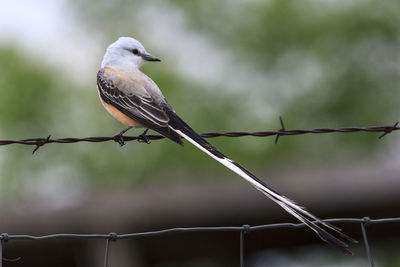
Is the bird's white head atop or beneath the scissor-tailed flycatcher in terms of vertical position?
atop

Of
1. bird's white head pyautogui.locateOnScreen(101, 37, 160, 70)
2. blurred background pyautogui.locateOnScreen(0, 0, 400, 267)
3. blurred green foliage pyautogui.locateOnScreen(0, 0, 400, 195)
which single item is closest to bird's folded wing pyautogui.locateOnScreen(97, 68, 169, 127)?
bird's white head pyautogui.locateOnScreen(101, 37, 160, 70)

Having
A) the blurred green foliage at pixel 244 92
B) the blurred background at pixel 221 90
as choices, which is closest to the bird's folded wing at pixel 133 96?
the blurred background at pixel 221 90

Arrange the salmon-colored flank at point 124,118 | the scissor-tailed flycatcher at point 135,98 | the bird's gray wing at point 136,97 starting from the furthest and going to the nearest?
the salmon-colored flank at point 124,118, the bird's gray wing at point 136,97, the scissor-tailed flycatcher at point 135,98

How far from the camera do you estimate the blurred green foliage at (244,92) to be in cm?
2316

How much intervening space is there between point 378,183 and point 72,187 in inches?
585

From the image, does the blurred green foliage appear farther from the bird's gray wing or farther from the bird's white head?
the bird's gray wing

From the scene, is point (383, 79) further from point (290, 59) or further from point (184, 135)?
point (184, 135)

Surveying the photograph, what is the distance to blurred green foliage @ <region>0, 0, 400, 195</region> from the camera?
23156 mm

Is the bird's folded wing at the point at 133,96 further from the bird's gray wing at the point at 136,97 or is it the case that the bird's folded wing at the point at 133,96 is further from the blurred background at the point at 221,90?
the blurred background at the point at 221,90

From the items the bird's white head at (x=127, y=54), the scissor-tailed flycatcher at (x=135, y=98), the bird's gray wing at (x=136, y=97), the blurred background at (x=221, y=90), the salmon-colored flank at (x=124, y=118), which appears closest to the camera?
the scissor-tailed flycatcher at (x=135, y=98)

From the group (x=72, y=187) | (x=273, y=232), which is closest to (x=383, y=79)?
(x=72, y=187)

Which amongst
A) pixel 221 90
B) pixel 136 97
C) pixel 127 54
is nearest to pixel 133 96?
pixel 136 97

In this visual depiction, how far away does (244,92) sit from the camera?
26344 millimetres

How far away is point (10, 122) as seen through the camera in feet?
78.9
